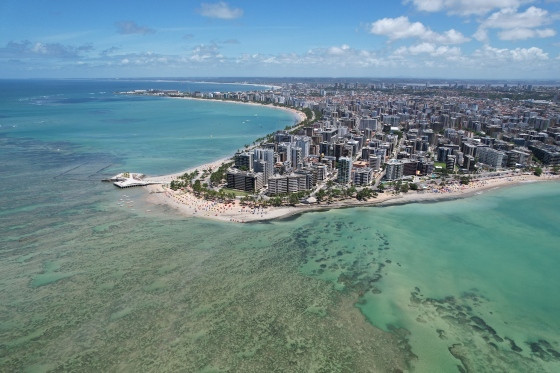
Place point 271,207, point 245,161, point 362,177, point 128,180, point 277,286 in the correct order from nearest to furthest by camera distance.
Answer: point 277,286 < point 271,207 < point 128,180 < point 362,177 < point 245,161

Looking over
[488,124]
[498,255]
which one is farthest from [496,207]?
[488,124]

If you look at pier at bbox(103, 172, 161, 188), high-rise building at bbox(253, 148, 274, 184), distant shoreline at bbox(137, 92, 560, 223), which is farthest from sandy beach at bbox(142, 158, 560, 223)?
high-rise building at bbox(253, 148, 274, 184)

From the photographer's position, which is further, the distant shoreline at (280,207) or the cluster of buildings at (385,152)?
the cluster of buildings at (385,152)

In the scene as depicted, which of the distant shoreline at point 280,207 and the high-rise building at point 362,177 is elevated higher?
the high-rise building at point 362,177

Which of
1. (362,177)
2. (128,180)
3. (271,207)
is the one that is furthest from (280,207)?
(128,180)

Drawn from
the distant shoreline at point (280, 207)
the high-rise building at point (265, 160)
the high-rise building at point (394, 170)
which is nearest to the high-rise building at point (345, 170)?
the distant shoreline at point (280, 207)

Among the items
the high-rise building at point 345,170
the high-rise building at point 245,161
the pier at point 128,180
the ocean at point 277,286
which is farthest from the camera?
the high-rise building at point 245,161

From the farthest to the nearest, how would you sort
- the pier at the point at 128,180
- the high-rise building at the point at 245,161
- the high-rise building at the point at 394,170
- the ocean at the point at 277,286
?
the high-rise building at the point at 245,161, the high-rise building at the point at 394,170, the pier at the point at 128,180, the ocean at the point at 277,286

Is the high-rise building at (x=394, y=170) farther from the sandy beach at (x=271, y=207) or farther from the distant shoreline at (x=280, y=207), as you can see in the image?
the distant shoreline at (x=280, y=207)

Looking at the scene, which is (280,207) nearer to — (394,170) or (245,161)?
(245,161)
